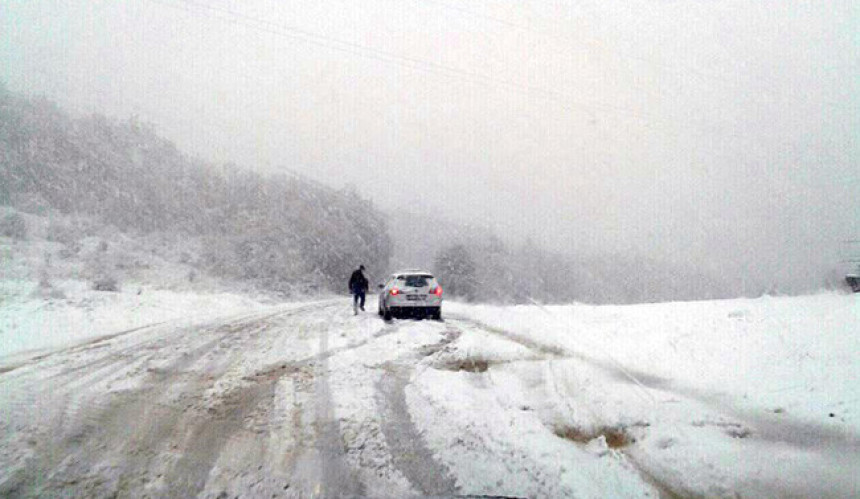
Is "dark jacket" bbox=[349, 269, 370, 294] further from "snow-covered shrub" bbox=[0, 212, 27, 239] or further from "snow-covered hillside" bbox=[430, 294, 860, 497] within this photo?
"snow-covered shrub" bbox=[0, 212, 27, 239]

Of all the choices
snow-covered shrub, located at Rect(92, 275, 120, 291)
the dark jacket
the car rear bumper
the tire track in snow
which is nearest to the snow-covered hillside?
the tire track in snow

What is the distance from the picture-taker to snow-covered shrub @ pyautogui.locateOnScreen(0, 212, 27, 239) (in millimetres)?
23438

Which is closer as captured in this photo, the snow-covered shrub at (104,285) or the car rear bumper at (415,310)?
the car rear bumper at (415,310)

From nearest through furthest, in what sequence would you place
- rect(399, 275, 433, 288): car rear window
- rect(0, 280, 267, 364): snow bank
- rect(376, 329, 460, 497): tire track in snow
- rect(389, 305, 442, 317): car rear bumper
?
rect(376, 329, 460, 497): tire track in snow, rect(0, 280, 267, 364): snow bank, rect(389, 305, 442, 317): car rear bumper, rect(399, 275, 433, 288): car rear window

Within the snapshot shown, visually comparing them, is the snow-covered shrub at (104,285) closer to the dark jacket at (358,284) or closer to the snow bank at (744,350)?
the dark jacket at (358,284)

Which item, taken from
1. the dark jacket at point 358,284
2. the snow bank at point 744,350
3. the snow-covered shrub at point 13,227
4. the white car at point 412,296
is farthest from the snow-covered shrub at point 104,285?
the snow bank at point 744,350

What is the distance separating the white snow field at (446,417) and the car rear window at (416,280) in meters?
5.64

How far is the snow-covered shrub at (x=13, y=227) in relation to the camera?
2344 centimetres

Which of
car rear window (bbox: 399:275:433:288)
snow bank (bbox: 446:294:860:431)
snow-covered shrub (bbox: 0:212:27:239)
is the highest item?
snow-covered shrub (bbox: 0:212:27:239)

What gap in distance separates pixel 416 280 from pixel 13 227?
2326 centimetres

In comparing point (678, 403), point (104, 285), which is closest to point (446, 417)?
point (678, 403)

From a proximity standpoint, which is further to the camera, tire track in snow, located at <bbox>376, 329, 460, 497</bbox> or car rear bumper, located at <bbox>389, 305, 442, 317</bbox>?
car rear bumper, located at <bbox>389, 305, 442, 317</bbox>

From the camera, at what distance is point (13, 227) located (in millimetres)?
23828

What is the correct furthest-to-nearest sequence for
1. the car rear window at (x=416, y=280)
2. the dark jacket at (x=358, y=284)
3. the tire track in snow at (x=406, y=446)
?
1. the dark jacket at (x=358, y=284)
2. the car rear window at (x=416, y=280)
3. the tire track in snow at (x=406, y=446)
